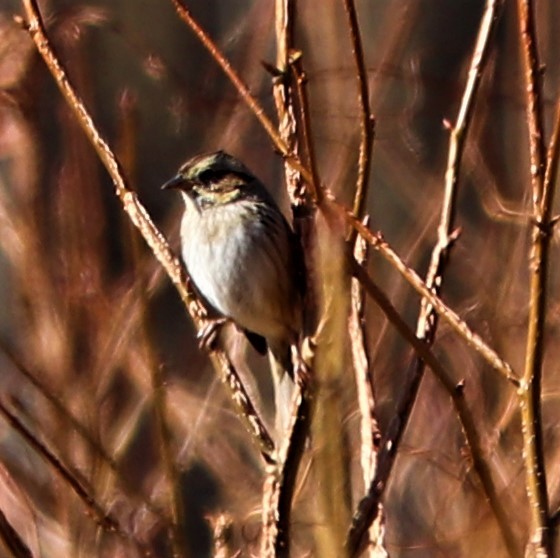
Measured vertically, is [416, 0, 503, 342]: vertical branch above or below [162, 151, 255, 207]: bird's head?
below

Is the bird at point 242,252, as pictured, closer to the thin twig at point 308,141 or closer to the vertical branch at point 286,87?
the vertical branch at point 286,87

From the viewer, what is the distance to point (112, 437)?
3.89 meters

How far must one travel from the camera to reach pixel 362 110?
6.98ft

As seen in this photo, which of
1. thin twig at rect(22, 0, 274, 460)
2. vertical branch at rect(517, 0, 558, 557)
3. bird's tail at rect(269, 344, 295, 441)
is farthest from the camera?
bird's tail at rect(269, 344, 295, 441)

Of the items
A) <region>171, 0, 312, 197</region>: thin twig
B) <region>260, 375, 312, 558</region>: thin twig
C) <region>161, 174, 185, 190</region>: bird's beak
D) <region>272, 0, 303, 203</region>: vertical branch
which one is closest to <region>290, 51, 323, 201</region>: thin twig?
<region>171, 0, 312, 197</region>: thin twig

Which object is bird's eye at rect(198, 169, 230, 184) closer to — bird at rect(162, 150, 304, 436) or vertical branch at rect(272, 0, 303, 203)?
bird at rect(162, 150, 304, 436)

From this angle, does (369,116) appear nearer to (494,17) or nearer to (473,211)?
(494,17)

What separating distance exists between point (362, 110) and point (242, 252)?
78.2 inches

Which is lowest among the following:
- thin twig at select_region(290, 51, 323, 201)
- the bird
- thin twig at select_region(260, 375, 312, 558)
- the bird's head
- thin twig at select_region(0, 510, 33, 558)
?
Answer: thin twig at select_region(0, 510, 33, 558)

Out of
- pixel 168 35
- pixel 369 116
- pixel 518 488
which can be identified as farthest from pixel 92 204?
pixel 168 35

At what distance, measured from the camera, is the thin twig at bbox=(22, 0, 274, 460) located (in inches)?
99.5

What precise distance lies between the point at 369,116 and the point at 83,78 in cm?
224

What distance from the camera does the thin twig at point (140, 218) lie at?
253cm

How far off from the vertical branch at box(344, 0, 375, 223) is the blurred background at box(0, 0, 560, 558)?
1.37 feet
